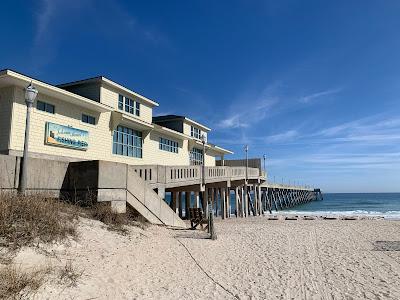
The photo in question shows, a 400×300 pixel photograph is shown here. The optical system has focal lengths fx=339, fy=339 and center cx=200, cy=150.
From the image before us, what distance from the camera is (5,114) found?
1516 cm

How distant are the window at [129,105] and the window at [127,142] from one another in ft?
4.29

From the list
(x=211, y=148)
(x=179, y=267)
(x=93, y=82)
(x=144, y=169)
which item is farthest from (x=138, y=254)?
(x=211, y=148)

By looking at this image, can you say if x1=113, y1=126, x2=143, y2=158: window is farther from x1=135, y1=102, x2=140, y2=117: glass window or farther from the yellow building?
x1=135, y1=102, x2=140, y2=117: glass window

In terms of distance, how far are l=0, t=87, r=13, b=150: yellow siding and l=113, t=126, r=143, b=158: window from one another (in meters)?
7.20

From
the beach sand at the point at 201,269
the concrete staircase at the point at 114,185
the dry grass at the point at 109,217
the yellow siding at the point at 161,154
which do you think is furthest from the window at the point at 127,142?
the dry grass at the point at 109,217

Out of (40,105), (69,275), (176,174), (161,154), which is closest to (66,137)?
(40,105)

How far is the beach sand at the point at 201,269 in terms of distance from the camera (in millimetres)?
6371

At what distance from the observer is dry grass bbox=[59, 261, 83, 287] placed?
5.86 m

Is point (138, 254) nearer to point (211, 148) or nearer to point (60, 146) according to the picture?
point (60, 146)

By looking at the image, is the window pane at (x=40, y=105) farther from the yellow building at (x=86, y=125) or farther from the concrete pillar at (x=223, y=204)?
the concrete pillar at (x=223, y=204)

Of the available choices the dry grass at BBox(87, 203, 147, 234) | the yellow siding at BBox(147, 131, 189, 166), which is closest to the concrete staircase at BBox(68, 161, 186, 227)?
the dry grass at BBox(87, 203, 147, 234)

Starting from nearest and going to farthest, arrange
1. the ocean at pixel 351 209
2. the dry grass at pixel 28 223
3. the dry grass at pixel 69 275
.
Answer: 1. the dry grass at pixel 69 275
2. the dry grass at pixel 28 223
3. the ocean at pixel 351 209

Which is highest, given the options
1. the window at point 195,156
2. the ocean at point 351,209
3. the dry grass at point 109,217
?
the window at point 195,156

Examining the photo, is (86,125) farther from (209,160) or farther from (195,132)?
(209,160)
